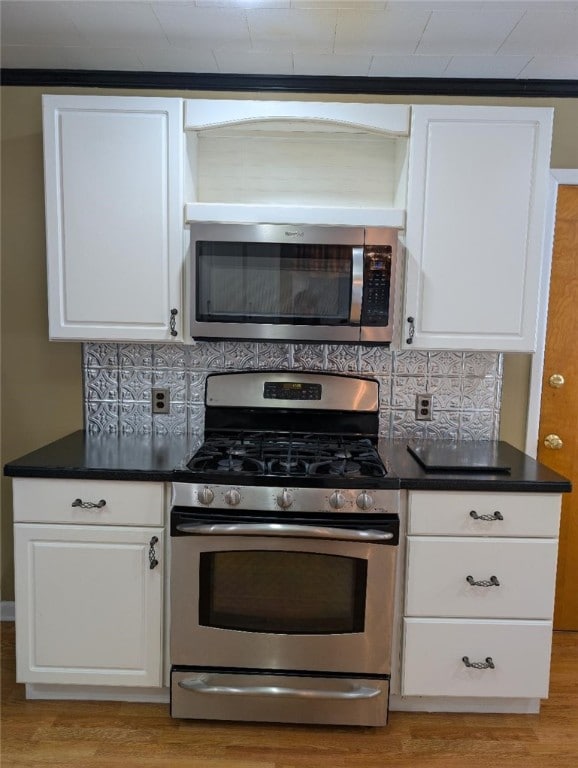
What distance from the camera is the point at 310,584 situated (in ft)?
6.42

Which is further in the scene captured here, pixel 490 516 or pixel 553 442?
pixel 553 442

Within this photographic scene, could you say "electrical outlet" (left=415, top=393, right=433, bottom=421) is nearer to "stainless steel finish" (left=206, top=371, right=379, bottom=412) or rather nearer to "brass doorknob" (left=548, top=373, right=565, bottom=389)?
"stainless steel finish" (left=206, top=371, right=379, bottom=412)

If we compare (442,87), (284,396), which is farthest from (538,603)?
(442,87)

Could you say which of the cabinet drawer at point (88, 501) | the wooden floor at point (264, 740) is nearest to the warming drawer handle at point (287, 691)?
the wooden floor at point (264, 740)

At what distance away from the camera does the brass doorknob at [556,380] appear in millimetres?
2559

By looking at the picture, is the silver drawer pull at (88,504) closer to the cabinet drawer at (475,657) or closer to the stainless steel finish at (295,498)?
the stainless steel finish at (295,498)

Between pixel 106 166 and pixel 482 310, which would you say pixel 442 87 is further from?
pixel 106 166

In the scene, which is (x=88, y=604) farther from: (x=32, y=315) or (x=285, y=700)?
(x=32, y=315)

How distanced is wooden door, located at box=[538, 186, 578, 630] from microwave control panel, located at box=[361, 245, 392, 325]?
886 millimetres

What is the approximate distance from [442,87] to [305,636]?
220 centimetres

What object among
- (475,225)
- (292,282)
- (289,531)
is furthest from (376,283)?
(289,531)

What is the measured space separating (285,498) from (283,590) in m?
0.33

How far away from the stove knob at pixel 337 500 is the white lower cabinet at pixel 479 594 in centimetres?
25

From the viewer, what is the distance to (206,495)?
6.30 ft
